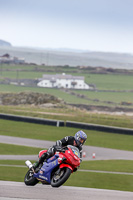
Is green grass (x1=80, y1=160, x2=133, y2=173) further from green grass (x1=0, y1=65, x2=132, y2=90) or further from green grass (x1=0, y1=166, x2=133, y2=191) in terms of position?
green grass (x1=0, y1=65, x2=132, y2=90)

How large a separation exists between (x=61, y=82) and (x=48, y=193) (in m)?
140

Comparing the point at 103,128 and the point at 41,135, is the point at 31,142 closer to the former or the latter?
the point at 41,135

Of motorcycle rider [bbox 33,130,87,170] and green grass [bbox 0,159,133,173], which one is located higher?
motorcycle rider [bbox 33,130,87,170]

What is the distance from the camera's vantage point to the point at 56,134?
36344mm

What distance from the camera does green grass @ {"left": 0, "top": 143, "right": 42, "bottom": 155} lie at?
2657 centimetres

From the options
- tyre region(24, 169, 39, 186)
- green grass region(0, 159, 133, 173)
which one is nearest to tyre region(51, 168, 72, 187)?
tyre region(24, 169, 39, 186)

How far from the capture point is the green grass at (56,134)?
34.1 metres

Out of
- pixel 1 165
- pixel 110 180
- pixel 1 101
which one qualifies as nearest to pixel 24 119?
pixel 1 165

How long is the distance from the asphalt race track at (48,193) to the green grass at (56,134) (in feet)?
64.3

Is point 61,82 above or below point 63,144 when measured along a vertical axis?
below

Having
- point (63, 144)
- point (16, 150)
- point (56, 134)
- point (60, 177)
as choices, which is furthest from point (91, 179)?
point (56, 134)

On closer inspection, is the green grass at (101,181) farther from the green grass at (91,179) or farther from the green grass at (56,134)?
the green grass at (56,134)

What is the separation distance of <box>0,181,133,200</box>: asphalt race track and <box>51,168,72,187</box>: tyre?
2.50 ft

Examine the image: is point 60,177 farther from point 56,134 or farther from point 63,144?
point 56,134
